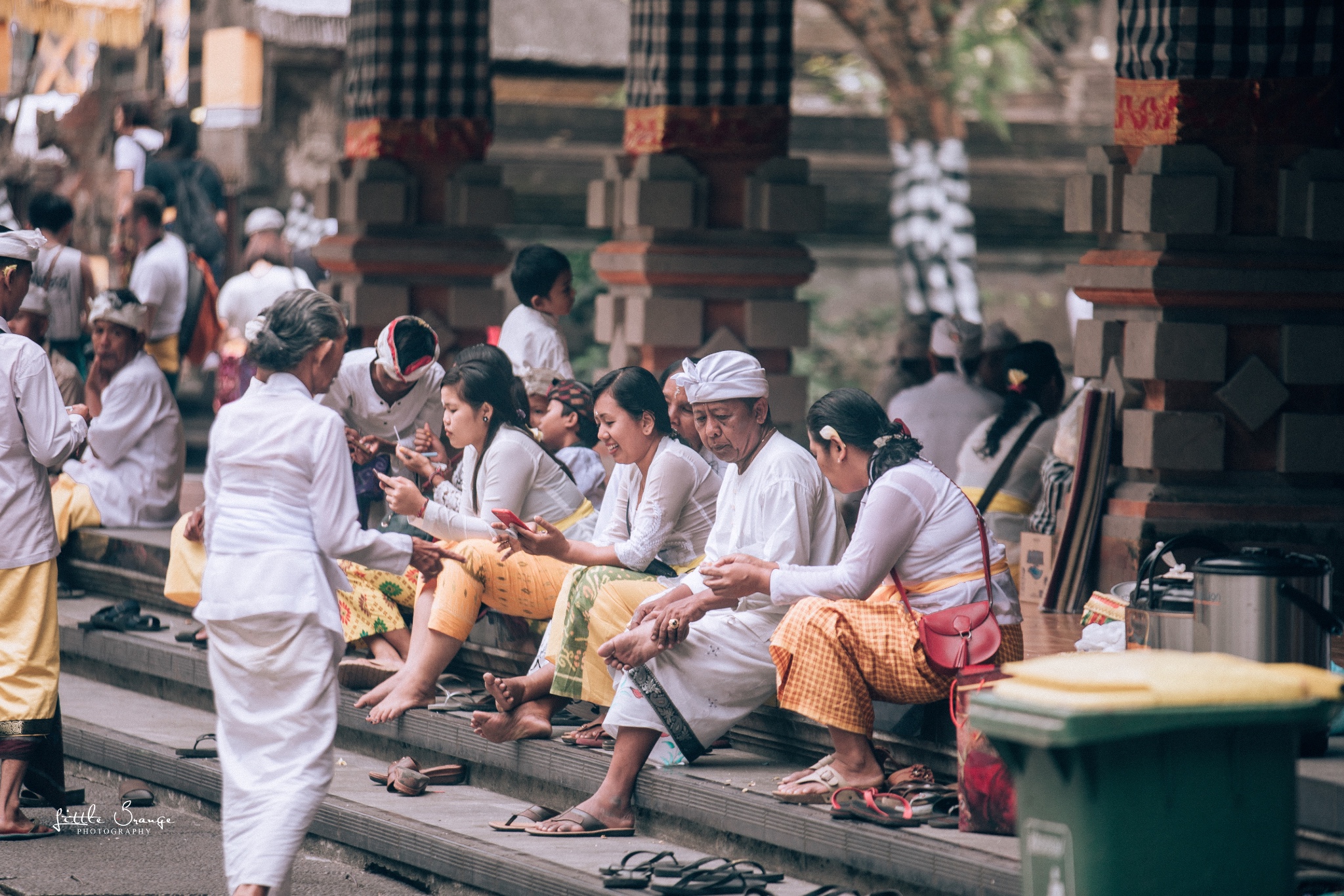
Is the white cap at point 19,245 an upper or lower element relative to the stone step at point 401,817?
upper

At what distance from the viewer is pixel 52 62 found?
1722 centimetres

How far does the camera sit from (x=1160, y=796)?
410 cm

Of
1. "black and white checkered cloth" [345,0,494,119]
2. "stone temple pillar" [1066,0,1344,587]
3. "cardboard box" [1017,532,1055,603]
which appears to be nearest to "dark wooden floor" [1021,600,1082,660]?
"cardboard box" [1017,532,1055,603]

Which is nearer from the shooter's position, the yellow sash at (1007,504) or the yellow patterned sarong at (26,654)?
the yellow patterned sarong at (26,654)

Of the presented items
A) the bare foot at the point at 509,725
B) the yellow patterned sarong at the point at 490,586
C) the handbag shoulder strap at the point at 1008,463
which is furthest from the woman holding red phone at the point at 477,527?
the handbag shoulder strap at the point at 1008,463

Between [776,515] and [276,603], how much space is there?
1.65 m

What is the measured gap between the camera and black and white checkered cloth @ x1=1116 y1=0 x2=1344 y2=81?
25.7 feet

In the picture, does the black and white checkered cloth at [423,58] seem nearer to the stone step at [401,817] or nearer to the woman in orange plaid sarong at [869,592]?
the stone step at [401,817]

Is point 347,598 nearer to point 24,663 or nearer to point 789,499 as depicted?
point 24,663

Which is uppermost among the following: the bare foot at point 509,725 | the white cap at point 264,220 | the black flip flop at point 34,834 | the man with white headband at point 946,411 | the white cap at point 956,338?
the white cap at point 264,220

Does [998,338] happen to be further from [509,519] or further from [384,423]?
[509,519]

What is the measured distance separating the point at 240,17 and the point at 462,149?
5.00m

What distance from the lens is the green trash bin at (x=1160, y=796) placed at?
4.05 metres

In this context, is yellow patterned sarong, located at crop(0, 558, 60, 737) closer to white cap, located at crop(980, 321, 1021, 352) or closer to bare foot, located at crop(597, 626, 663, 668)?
bare foot, located at crop(597, 626, 663, 668)
